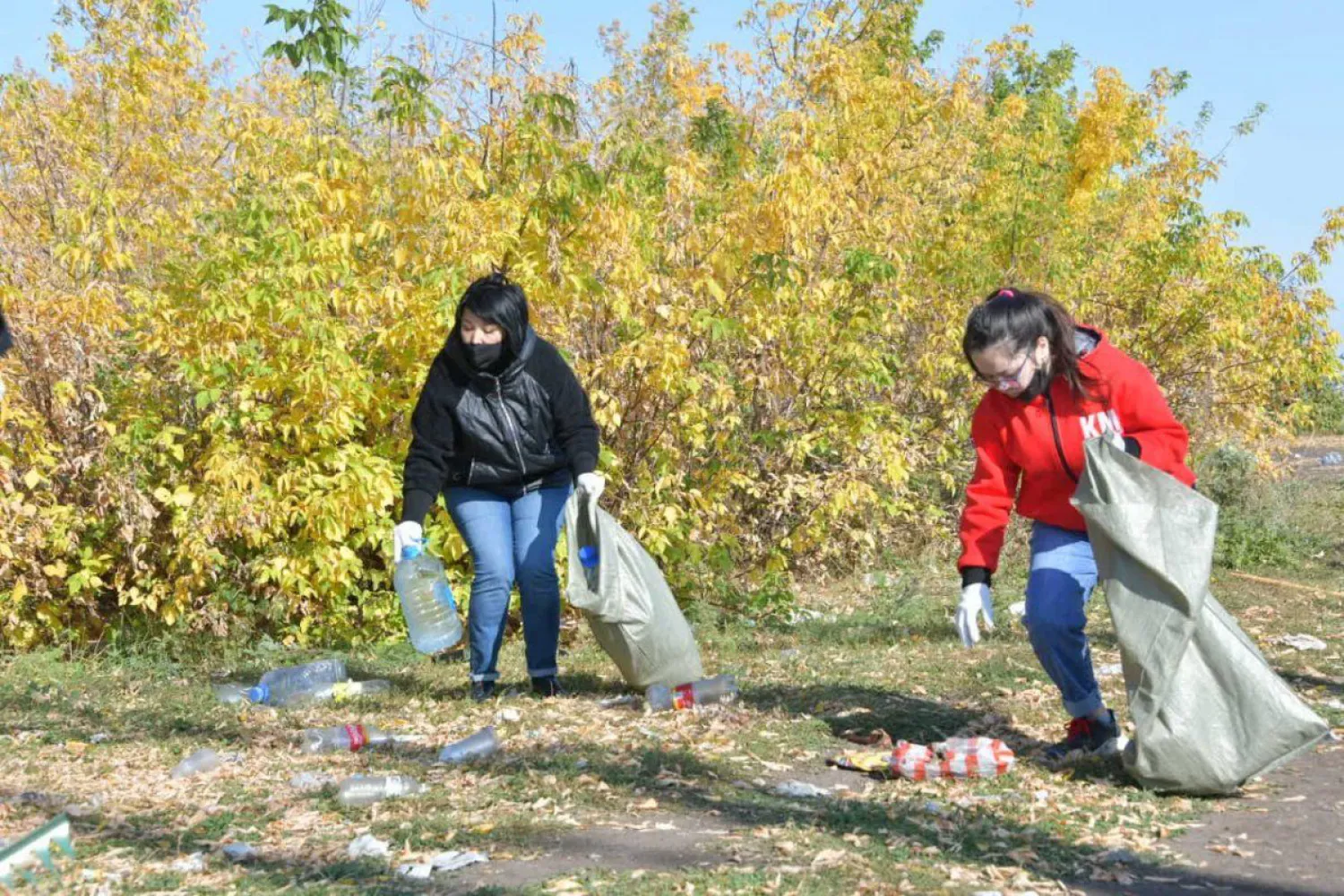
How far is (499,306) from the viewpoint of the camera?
496cm

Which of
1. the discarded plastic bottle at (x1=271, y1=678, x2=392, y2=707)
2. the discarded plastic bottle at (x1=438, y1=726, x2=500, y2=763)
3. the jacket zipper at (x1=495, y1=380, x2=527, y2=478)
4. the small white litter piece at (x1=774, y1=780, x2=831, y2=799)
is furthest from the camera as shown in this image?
the discarded plastic bottle at (x1=271, y1=678, x2=392, y2=707)

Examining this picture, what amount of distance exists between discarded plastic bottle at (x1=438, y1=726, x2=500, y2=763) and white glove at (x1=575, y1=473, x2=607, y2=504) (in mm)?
981

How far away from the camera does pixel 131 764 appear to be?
4465mm

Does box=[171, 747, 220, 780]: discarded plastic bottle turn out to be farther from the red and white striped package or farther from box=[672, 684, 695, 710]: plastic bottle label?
the red and white striped package

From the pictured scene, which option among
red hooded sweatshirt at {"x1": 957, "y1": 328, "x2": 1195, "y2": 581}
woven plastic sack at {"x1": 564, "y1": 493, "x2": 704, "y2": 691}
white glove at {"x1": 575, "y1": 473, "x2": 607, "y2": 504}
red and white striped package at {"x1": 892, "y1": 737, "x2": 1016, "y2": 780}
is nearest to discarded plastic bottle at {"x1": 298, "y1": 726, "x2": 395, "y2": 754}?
woven plastic sack at {"x1": 564, "y1": 493, "x2": 704, "y2": 691}

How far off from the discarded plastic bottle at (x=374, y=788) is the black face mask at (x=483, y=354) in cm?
156

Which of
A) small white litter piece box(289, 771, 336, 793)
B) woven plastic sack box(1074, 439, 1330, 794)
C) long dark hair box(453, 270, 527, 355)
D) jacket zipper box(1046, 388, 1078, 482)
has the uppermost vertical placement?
long dark hair box(453, 270, 527, 355)

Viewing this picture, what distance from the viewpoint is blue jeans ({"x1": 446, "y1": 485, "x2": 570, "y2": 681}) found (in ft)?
17.1

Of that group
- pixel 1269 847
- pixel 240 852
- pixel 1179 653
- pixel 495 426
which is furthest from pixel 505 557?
pixel 1269 847

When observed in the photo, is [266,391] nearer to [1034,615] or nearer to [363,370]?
[363,370]

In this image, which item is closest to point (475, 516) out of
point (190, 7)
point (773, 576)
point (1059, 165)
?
point (773, 576)

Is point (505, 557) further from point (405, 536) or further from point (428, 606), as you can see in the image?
point (428, 606)

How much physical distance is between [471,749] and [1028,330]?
2.11 m

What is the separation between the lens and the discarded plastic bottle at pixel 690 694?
5176 millimetres
